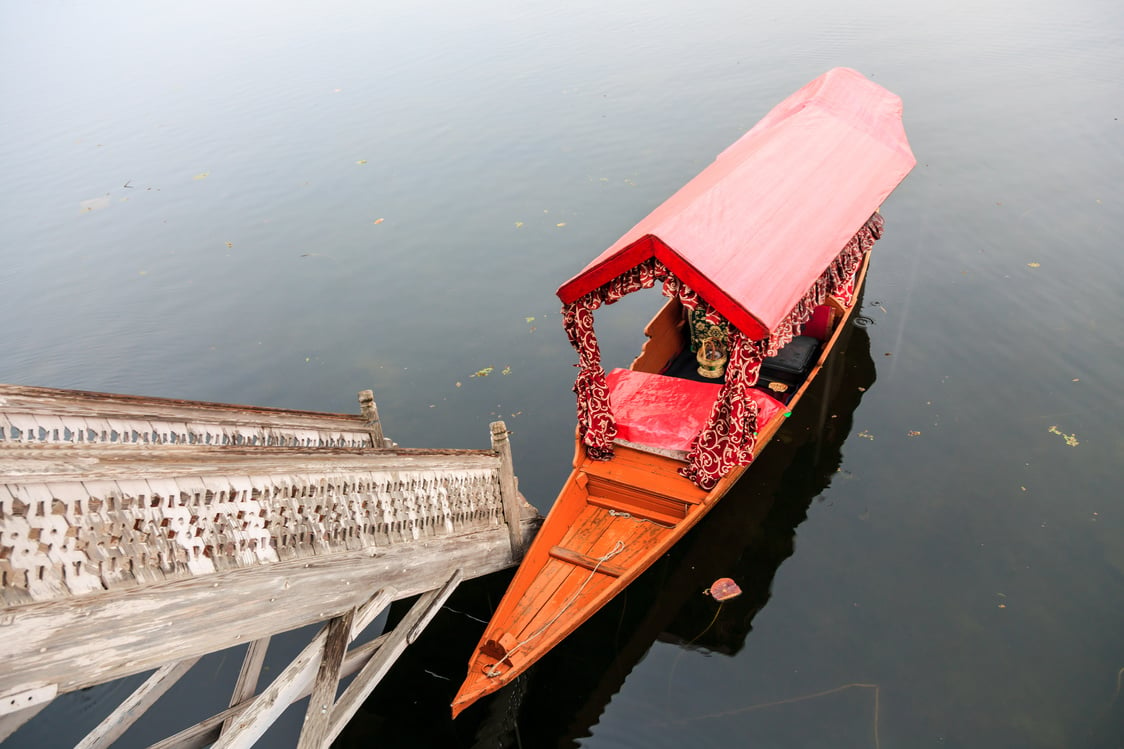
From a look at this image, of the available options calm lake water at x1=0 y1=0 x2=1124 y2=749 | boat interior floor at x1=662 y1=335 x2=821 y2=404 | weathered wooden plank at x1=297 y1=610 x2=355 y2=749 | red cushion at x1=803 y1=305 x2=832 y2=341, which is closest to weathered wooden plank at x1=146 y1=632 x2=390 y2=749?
weathered wooden plank at x1=297 y1=610 x2=355 y2=749

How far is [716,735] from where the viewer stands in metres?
6.95

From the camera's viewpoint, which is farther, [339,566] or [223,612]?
[339,566]

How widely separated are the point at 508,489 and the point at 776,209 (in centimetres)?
437

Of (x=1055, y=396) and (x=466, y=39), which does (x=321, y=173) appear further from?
(x=1055, y=396)

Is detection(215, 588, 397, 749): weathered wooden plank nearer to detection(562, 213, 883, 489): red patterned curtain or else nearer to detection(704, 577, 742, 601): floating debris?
detection(562, 213, 883, 489): red patterned curtain

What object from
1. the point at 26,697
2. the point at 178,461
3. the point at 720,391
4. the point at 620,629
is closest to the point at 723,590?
the point at 620,629

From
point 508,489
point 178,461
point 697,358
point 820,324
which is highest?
point 178,461

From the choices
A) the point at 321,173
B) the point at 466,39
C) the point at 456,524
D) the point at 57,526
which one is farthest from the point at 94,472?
the point at 466,39

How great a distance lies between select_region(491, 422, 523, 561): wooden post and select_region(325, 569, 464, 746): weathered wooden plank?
2.44 ft

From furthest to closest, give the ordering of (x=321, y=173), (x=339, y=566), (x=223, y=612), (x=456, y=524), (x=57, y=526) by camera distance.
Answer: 1. (x=321, y=173)
2. (x=456, y=524)
3. (x=339, y=566)
4. (x=223, y=612)
5. (x=57, y=526)

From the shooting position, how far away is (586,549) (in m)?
7.75

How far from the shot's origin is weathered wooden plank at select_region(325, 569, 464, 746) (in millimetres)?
5543

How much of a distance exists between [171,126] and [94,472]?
23610 mm

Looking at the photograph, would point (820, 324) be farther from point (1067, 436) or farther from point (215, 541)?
point (215, 541)
